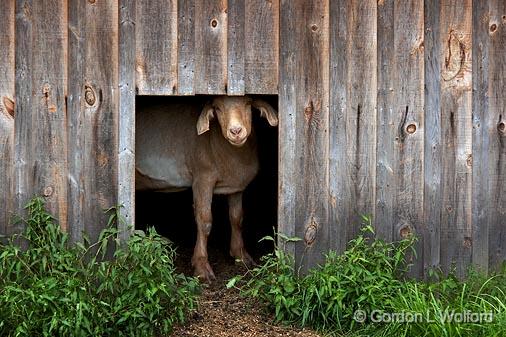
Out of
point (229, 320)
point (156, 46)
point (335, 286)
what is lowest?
point (229, 320)

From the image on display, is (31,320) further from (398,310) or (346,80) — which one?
(346,80)

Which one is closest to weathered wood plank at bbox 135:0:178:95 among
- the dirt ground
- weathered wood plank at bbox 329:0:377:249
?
weathered wood plank at bbox 329:0:377:249

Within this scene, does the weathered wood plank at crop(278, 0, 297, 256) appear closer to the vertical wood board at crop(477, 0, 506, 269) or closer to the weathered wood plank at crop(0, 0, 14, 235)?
the vertical wood board at crop(477, 0, 506, 269)

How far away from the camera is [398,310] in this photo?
6988 mm

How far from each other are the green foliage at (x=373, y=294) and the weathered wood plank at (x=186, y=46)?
5.08ft

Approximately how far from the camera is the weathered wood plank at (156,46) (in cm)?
756

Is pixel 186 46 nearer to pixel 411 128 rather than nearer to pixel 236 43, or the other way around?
pixel 236 43

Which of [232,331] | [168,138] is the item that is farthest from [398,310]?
[168,138]

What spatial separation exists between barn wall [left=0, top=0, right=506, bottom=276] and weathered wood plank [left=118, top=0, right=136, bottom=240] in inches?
0.4

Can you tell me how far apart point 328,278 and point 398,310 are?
62 cm

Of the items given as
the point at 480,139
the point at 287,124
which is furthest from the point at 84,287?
the point at 480,139

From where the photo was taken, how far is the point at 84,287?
6.90 metres

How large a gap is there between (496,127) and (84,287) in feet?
11.9

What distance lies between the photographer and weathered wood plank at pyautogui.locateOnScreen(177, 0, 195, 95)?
7.61m
